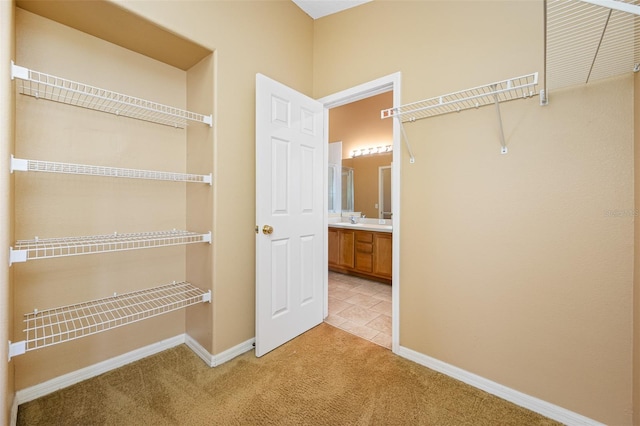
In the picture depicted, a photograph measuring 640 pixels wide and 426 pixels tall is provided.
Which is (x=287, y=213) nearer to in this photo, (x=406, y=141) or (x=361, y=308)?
(x=406, y=141)

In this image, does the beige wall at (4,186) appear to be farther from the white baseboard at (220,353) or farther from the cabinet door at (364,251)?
the cabinet door at (364,251)

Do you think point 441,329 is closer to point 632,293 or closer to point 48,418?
point 632,293

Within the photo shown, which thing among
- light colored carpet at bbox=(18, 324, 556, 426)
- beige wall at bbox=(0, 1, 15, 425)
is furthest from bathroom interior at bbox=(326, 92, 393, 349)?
beige wall at bbox=(0, 1, 15, 425)

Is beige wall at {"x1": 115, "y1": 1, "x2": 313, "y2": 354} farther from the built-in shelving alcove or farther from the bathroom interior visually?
the bathroom interior

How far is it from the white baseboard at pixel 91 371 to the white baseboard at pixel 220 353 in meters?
0.17

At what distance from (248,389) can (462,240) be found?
164 cm

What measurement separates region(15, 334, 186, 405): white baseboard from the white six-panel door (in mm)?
753

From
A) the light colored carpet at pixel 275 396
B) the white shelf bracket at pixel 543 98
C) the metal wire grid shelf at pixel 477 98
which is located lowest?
the light colored carpet at pixel 275 396

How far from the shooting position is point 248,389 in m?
1.62

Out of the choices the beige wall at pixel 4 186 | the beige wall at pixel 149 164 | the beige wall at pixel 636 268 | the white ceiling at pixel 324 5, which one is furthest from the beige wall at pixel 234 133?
the beige wall at pixel 636 268

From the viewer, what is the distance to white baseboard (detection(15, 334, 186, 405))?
59.1 inches

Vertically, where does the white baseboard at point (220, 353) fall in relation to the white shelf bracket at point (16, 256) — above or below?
below

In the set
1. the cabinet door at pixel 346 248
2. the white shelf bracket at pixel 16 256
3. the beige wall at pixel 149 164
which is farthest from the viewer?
the cabinet door at pixel 346 248

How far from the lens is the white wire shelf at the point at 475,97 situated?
56.0 inches
